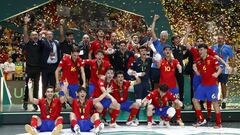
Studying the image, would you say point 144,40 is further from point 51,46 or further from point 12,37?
point 12,37

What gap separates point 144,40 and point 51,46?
2.17m

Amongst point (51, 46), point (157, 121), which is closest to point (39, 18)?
point (51, 46)

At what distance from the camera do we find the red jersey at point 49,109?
902 cm

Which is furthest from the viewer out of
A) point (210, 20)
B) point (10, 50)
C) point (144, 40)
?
point (210, 20)

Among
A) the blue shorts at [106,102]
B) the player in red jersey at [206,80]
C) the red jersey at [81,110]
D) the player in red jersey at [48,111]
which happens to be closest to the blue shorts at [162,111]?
the player in red jersey at [206,80]

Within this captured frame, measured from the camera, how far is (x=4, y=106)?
10289mm

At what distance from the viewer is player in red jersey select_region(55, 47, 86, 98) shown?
33.0 feet

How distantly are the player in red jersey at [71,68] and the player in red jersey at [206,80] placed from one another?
7.59 ft

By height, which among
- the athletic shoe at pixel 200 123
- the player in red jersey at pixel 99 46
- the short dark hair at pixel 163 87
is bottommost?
the athletic shoe at pixel 200 123

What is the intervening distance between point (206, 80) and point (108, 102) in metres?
1.94

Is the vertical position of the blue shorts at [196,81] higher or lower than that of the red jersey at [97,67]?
lower

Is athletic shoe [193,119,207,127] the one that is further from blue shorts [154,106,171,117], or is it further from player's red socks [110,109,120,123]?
player's red socks [110,109,120,123]

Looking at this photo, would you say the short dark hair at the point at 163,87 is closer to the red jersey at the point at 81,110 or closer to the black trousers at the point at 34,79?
the red jersey at the point at 81,110

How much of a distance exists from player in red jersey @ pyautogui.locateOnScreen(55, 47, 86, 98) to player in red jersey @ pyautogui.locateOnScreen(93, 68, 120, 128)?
1.55 ft
